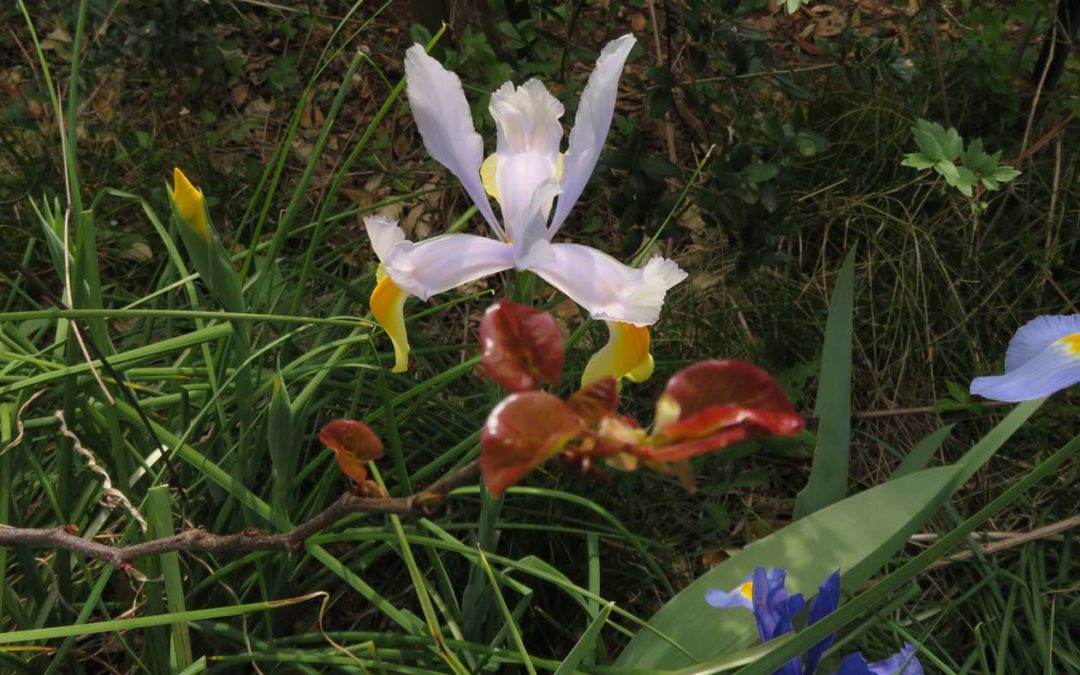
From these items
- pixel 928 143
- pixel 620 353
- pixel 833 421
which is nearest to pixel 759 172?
pixel 928 143

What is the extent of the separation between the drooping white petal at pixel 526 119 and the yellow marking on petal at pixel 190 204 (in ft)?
1.08

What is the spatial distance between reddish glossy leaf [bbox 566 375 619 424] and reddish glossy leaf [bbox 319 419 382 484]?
0.68ft

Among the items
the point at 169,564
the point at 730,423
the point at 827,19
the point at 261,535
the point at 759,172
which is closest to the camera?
the point at 730,423

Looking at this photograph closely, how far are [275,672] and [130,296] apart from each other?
920 mm

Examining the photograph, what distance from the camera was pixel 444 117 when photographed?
103cm

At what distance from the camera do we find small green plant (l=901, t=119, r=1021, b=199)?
4.70 ft

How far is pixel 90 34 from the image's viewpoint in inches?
89.6

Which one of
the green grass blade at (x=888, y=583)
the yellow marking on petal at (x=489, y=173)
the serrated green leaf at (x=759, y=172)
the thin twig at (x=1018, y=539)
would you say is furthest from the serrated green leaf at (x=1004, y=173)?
the yellow marking on petal at (x=489, y=173)

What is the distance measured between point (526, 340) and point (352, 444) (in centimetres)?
19

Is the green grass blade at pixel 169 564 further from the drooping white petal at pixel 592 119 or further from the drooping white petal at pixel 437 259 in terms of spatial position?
the drooping white petal at pixel 592 119

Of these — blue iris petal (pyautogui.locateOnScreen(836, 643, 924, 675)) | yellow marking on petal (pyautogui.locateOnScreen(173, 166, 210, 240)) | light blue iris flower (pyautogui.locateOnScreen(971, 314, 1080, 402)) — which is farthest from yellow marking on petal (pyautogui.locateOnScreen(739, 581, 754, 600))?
yellow marking on petal (pyautogui.locateOnScreen(173, 166, 210, 240))

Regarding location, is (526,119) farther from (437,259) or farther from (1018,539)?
(1018,539)

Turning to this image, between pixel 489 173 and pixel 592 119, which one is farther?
pixel 489 173

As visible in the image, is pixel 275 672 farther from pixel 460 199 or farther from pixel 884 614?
pixel 460 199
